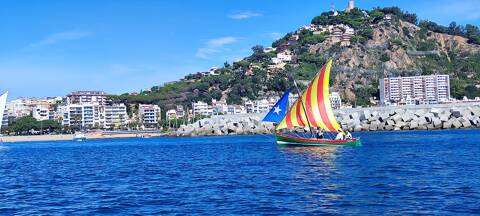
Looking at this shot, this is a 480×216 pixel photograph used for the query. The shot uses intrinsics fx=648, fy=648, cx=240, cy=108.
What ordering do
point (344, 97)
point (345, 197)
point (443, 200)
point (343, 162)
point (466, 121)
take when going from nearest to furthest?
point (443, 200) → point (345, 197) → point (343, 162) → point (466, 121) → point (344, 97)

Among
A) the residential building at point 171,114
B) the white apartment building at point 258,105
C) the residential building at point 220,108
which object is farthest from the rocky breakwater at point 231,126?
the residential building at point 171,114

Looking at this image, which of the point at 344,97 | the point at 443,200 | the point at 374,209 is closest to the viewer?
the point at 374,209

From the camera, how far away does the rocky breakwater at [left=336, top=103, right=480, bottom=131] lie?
99.1m

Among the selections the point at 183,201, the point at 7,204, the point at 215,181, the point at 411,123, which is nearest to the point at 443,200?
the point at 183,201

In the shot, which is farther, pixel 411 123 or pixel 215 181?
pixel 411 123

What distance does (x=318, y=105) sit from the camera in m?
52.4

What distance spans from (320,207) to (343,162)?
1710 cm

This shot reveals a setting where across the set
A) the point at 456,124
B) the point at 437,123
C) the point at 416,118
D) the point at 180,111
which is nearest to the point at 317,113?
the point at 416,118

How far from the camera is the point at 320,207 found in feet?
65.8

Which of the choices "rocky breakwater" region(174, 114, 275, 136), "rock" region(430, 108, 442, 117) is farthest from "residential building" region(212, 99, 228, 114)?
"rock" region(430, 108, 442, 117)

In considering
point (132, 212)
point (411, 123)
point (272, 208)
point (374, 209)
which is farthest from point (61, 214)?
point (411, 123)

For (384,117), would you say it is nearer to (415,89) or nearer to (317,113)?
(317,113)

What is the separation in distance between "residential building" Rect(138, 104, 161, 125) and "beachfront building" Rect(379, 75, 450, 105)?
64203 millimetres

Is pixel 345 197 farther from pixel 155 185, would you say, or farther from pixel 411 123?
pixel 411 123
